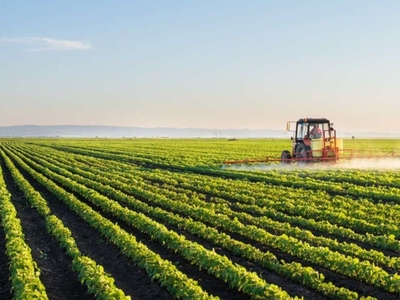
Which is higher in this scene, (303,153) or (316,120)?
(316,120)

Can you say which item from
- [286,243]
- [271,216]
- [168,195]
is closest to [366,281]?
[286,243]

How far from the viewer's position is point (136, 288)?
334 inches

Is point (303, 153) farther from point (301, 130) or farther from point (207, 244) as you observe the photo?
point (207, 244)

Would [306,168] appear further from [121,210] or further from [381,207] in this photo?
[121,210]

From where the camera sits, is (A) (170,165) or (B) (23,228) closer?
(B) (23,228)

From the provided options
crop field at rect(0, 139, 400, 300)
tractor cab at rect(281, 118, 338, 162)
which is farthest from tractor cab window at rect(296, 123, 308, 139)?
crop field at rect(0, 139, 400, 300)

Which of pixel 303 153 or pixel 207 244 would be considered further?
pixel 303 153

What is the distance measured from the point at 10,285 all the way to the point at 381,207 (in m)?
10.2

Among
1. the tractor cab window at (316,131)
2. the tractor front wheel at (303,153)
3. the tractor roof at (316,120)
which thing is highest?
the tractor roof at (316,120)

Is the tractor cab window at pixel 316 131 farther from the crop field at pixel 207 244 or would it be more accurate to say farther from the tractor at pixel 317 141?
the crop field at pixel 207 244

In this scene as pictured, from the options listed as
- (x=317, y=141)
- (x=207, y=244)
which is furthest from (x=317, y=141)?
(x=207, y=244)

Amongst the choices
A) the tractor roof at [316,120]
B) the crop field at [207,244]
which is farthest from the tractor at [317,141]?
the crop field at [207,244]

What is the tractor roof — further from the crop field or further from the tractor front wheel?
the crop field

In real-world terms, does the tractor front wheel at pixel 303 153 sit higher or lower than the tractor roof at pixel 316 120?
lower
